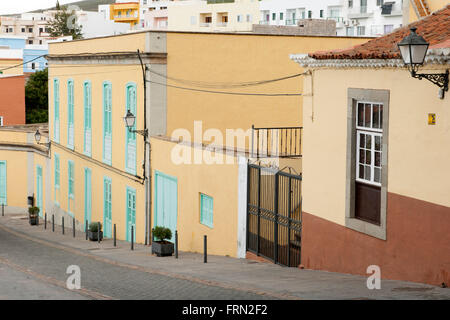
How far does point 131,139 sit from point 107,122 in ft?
8.43

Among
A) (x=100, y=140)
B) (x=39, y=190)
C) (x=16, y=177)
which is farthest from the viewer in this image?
(x=16, y=177)

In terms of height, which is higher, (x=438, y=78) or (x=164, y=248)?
(x=438, y=78)

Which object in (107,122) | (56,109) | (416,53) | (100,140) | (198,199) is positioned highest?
(416,53)

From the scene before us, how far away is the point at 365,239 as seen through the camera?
1238 cm

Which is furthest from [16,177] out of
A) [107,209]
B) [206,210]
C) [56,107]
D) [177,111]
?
[206,210]

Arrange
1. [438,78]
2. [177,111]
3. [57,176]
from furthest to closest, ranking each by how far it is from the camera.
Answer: [57,176]
[177,111]
[438,78]

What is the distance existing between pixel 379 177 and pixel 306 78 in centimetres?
263

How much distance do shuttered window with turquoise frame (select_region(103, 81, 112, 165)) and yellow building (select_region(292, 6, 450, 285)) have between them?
11.9 m

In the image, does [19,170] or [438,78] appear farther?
[19,170]

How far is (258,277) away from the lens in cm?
1338

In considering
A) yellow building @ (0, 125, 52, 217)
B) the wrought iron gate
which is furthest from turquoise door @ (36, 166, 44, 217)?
the wrought iron gate

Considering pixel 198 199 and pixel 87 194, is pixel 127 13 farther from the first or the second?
pixel 198 199
